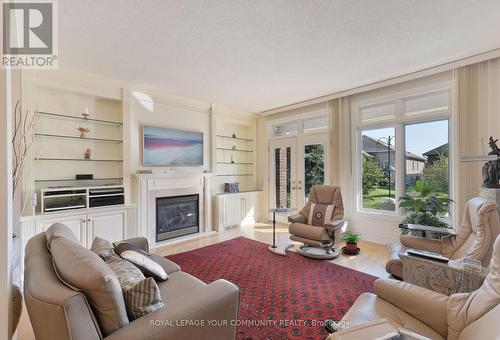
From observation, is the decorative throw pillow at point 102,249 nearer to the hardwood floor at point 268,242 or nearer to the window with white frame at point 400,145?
the hardwood floor at point 268,242

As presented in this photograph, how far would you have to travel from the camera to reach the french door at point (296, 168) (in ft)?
16.8

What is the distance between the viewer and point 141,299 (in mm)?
1192

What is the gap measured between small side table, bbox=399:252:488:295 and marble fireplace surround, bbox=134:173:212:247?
11.9 ft

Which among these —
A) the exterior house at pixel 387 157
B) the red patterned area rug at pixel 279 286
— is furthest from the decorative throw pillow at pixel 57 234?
the exterior house at pixel 387 157

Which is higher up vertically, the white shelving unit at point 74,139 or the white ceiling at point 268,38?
the white ceiling at point 268,38

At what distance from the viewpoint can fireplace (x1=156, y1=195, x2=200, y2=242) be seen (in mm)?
4332

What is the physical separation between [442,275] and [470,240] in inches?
35.7

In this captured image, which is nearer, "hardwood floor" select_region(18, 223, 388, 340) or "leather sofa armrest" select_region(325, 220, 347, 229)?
"hardwood floor" select_region(18, 223, 388, 340)

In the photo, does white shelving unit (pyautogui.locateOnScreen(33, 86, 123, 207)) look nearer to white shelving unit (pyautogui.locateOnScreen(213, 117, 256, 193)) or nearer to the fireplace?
the fireplace

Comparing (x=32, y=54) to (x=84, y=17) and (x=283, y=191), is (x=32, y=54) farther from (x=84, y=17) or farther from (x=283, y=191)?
(x=283, y=191)

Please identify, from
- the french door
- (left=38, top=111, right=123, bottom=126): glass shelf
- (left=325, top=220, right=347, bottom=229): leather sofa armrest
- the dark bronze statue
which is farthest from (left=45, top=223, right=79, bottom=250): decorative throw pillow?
the french door

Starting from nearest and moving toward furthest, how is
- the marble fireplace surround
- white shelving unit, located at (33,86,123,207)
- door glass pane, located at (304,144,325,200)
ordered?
white shelving unit, located at (33,86,123,207)
the marble fireplace surround
door glass pane, located at (304,144,325,200)

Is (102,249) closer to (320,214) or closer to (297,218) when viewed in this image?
(297,218)

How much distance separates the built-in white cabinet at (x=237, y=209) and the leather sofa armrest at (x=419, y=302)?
384 centimetres
